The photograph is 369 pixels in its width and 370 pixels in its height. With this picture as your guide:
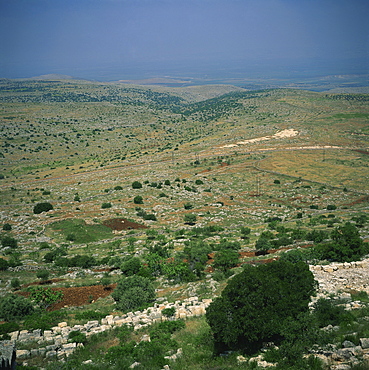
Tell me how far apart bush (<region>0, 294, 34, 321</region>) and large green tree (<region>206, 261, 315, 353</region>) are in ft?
41.9

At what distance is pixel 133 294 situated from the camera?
2350 centimetres

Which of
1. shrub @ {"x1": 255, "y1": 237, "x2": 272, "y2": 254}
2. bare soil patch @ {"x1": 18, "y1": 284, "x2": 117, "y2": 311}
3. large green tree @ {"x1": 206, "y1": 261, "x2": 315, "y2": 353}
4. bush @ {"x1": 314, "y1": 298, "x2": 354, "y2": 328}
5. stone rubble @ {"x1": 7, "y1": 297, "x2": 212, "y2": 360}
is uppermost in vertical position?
large green tree @ {"x1": 206, "y1": 261, "x2": 315, "y2": 353}

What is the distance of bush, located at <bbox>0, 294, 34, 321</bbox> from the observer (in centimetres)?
2208

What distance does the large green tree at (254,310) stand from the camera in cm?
1552

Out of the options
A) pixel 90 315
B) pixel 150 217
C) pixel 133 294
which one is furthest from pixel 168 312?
pixel 150 217

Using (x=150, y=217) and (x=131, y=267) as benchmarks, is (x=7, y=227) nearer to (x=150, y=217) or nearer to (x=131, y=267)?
(x=150, y=217)

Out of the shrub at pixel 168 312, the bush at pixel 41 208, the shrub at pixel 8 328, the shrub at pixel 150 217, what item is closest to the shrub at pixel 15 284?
the shrub at pixel 8 328

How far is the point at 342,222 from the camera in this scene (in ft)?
148

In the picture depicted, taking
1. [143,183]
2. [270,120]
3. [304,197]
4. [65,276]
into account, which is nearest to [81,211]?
[143,183]

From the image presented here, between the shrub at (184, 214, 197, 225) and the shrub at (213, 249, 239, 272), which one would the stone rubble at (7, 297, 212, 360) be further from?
the shrub at (184, 214, 197, 225)

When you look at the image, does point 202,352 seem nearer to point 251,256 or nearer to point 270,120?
point 251,256

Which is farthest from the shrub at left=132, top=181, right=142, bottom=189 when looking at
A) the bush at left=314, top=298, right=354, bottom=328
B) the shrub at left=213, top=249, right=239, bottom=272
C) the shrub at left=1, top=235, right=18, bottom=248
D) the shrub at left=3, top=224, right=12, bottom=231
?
the bush at left=314, top=298, right=354, bottom=328

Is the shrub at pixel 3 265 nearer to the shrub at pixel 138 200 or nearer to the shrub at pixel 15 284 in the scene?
the shrub at pixel 15 284

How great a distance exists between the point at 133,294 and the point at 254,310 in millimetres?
10221
